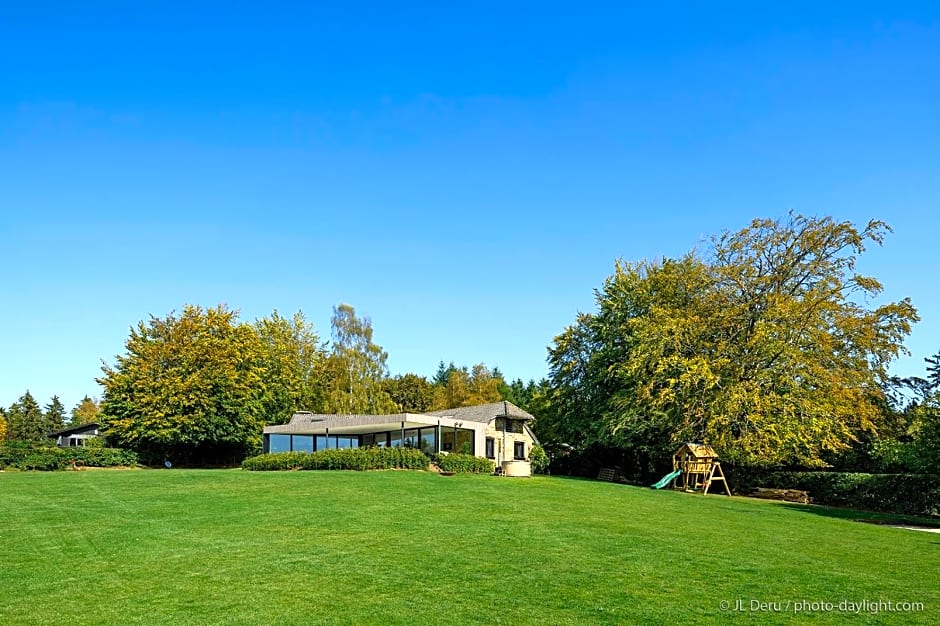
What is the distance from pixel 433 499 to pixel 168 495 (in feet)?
24.8

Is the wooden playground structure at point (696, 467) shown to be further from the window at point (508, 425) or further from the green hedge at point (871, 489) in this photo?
the window at point (508, 425)

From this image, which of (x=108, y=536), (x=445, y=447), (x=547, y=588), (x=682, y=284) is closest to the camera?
(x=547, y=588)

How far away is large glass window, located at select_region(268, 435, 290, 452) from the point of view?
42938 mm

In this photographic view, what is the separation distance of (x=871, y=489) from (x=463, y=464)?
15.7m

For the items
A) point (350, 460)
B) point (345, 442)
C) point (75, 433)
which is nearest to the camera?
point (350, 460)

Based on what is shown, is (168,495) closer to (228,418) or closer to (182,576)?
(182,576)

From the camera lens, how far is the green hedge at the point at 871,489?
2372 cm

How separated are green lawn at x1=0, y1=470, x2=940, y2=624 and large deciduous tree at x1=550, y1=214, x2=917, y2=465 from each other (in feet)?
30.1

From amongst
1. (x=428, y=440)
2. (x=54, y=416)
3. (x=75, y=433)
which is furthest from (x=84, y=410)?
(x=428, y=440)

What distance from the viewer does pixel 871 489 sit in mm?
25203

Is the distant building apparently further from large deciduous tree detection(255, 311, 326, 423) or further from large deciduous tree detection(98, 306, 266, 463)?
large deciduous tree detection(98, 306, 266, 463)

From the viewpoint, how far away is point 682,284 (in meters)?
35.4

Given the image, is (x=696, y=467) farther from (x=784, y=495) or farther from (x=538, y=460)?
(x=538, y=460)

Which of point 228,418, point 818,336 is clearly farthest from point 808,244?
point 228,418
